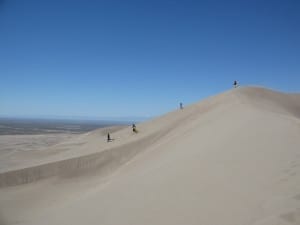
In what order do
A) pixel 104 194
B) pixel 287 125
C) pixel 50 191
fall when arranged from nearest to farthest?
pixel 104 194, pixel 287 125, pixel 50 191

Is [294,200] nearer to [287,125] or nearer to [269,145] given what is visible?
[269,145]

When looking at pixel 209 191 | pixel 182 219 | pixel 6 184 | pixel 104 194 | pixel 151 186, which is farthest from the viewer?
pixel 6 184

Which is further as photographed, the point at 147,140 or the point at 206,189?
the point at 147,140

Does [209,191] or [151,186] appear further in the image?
[151,186]

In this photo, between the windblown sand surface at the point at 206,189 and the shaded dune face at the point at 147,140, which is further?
the shaded dune face at the point at 147,140

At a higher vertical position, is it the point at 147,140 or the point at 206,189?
the point at 147,140

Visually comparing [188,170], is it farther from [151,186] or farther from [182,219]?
[182,219]

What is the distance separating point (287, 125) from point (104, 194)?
7543mm

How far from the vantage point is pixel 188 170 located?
31.1 feet

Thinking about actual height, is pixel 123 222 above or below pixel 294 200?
below

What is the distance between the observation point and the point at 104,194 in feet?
30.8

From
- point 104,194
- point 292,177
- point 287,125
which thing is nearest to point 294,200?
point 292,177

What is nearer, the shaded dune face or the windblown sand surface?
the windblown sand surface

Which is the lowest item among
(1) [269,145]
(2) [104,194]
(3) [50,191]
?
(3) [50,191]
